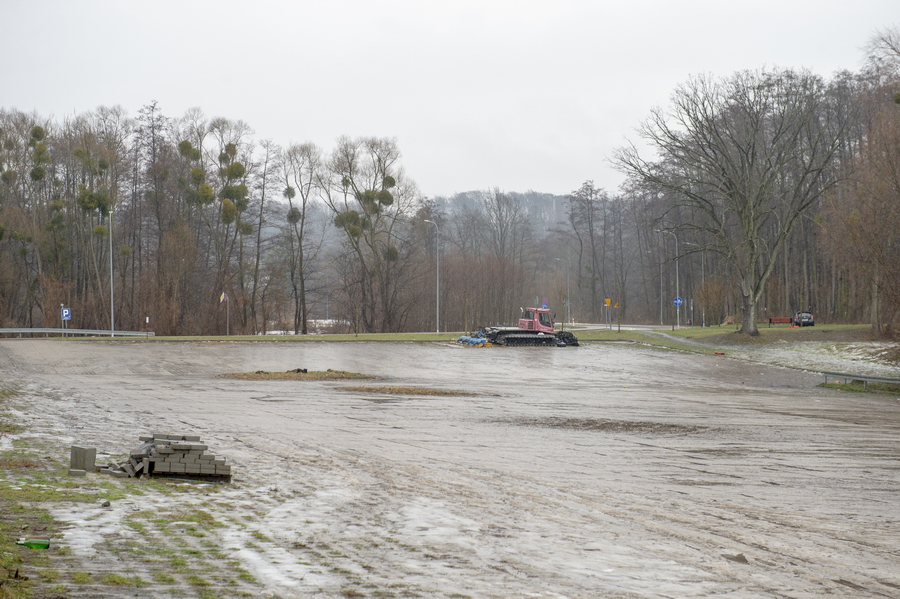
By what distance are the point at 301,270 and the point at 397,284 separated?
954 centimetres

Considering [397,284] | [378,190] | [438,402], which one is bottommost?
[438,402]

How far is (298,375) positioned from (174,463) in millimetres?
17433

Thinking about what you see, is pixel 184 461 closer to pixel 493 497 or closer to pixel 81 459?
pixel 81 459

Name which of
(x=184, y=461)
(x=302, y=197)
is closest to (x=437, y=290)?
(x=302, y=197)

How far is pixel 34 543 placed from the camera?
573 cm

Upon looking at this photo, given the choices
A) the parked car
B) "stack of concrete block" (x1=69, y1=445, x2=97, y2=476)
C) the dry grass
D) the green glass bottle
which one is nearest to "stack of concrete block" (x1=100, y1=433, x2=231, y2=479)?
"stack of concrete block" (x1=69, y1=445, x2=97, y2=476)

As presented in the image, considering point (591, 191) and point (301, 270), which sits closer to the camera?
point (301, 270)

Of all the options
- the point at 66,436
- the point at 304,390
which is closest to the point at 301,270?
the point at 304,390

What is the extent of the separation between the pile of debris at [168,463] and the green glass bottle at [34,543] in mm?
3147

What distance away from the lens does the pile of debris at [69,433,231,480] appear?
8898 millimetres

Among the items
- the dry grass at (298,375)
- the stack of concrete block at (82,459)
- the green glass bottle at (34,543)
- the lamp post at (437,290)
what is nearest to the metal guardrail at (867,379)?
the dry grass at (298,375)

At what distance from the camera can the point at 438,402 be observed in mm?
18969

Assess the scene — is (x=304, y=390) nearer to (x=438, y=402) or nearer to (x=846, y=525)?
(x=438, y=402)

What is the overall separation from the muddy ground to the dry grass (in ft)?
13.6
